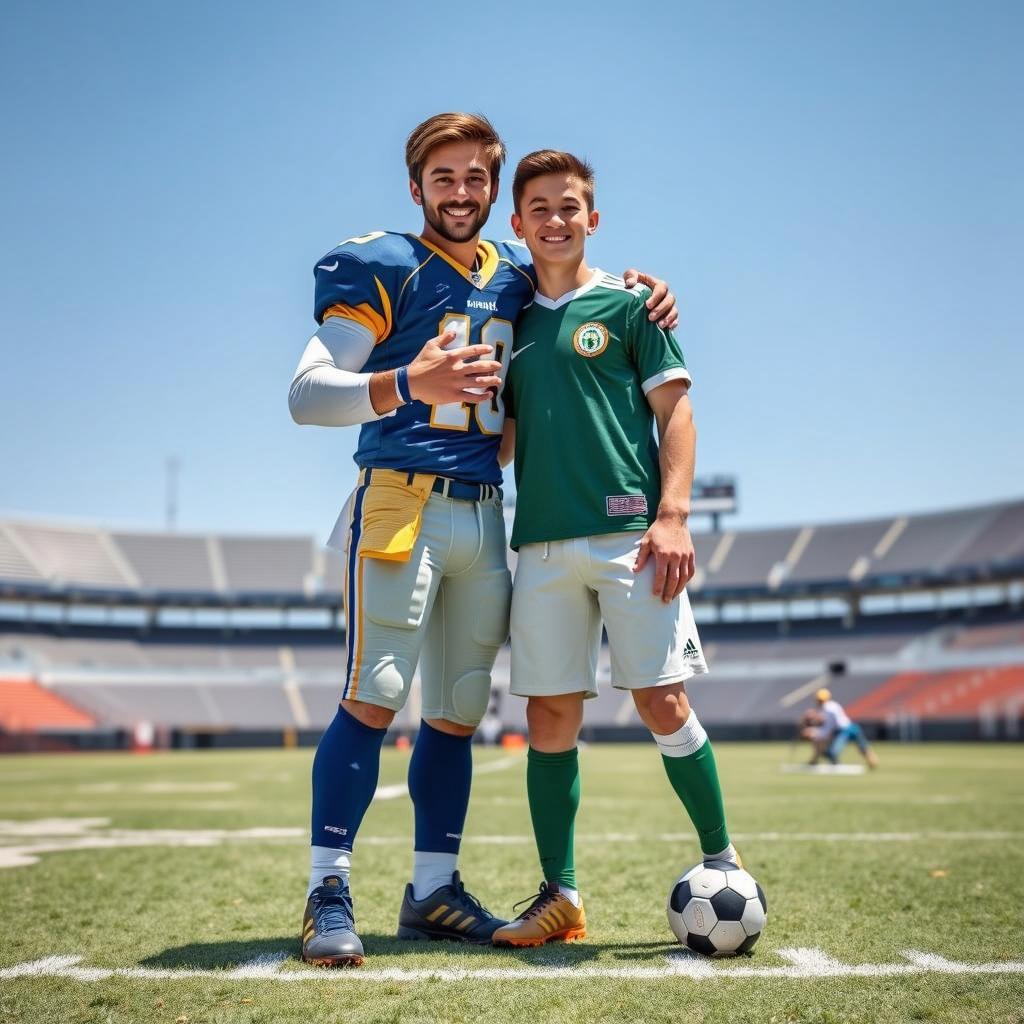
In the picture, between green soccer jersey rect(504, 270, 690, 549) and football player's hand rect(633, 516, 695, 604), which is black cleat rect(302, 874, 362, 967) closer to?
green soccer jersey rect(504, 270, 690, 549)

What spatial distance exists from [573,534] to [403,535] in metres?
0.57

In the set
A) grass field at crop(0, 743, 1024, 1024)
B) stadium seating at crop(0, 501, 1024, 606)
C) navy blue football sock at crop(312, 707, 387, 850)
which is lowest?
stadium seating at crop(0, 501, 1024, 606)

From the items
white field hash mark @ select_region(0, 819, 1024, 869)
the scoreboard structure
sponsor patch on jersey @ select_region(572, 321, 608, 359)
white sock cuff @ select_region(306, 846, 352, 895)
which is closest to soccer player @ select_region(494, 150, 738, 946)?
sponsor patch on jersey @ select_region(572, 321, 608, 359)

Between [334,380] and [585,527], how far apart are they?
947 mm

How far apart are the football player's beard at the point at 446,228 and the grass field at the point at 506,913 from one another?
2374 mm

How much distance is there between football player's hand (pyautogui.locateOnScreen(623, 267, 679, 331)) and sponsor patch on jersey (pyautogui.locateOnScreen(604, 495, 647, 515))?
0.61 metres

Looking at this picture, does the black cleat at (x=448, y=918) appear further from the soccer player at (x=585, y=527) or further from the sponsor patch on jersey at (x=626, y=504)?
the sponsor patch on jersey at (x=626, y=504)

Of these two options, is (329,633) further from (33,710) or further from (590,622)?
(590,622)

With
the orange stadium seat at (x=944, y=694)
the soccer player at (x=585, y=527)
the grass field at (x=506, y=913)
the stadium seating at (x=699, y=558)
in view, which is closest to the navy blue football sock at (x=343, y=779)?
the grass field at (x=506, y=913)

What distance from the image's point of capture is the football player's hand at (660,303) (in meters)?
3.46

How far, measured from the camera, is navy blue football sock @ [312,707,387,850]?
3219mm

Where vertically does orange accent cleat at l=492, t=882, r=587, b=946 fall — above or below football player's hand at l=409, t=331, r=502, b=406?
below

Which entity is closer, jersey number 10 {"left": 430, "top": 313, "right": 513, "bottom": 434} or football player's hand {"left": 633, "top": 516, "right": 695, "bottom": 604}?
football player's hand {"left": 633, "top": 516, "right": 695, "bottom": 604}

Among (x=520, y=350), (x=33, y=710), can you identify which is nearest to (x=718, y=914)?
(x=520, y=350)
